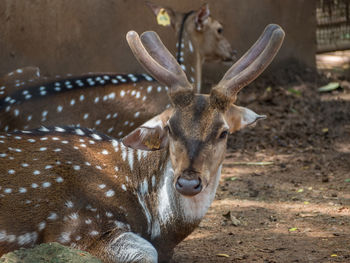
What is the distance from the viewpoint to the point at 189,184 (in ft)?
12.0

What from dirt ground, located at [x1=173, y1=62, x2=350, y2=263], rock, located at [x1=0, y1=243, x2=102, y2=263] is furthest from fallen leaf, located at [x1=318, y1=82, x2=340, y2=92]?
rock, located at [x1=0, y1=243, x2=102, y2=263]

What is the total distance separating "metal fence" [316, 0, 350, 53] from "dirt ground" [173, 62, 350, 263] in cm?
72

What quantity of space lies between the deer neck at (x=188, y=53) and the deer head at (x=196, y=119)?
123 inches

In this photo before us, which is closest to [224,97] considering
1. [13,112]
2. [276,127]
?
[13,112]

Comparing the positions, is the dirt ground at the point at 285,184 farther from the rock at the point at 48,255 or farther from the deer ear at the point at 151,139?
the rock at the point at 48,255

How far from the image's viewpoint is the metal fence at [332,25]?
33.4 feet

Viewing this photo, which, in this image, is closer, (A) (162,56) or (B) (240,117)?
(B) (240,117)

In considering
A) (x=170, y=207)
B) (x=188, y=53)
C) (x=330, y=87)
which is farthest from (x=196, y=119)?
(x=330, y=87)

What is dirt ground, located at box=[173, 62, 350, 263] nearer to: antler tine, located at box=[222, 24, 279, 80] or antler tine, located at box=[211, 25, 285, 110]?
antler tine, located at box=[211, 25, 285, 110]

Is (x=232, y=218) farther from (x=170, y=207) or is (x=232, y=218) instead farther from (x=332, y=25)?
(x=332, y=25)

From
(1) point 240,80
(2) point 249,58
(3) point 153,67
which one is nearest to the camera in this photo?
(1) point 240,80

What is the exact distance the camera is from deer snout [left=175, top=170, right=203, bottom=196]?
3672 mm

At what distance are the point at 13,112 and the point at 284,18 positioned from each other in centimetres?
531

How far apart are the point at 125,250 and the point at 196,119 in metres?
0.94
